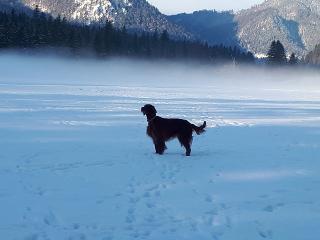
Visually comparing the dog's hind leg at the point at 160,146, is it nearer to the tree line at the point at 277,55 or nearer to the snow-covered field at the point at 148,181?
the snow-covered field at the point at 148,181

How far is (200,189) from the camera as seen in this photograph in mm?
9727

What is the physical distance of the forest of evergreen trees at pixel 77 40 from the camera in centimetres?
8600

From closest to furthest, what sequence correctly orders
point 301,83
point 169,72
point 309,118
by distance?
point 309,118 < point 301,83 < point 169,72

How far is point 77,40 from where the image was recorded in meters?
93.1

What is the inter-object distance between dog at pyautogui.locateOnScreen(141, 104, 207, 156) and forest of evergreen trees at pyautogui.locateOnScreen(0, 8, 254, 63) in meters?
74.3

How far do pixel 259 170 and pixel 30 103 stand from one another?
17854mm

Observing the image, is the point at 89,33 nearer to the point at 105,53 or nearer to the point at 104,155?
the point at 105,53

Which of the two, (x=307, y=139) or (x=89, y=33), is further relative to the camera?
(x=89, y=33)

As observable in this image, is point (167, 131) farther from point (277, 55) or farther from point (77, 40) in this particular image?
point (277, 55)

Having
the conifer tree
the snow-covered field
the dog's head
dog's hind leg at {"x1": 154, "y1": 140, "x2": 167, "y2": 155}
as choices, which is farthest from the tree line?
dog's hind leg at {"x1": 154, "y1": 140, "x2": 167, "y2": 155}

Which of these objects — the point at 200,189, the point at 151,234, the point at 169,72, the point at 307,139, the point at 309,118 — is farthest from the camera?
the point at 169,72

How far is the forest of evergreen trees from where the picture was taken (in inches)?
3386

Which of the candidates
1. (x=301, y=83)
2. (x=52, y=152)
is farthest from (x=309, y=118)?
(x=301, y=83)

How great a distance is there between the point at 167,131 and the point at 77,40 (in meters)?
81.8
